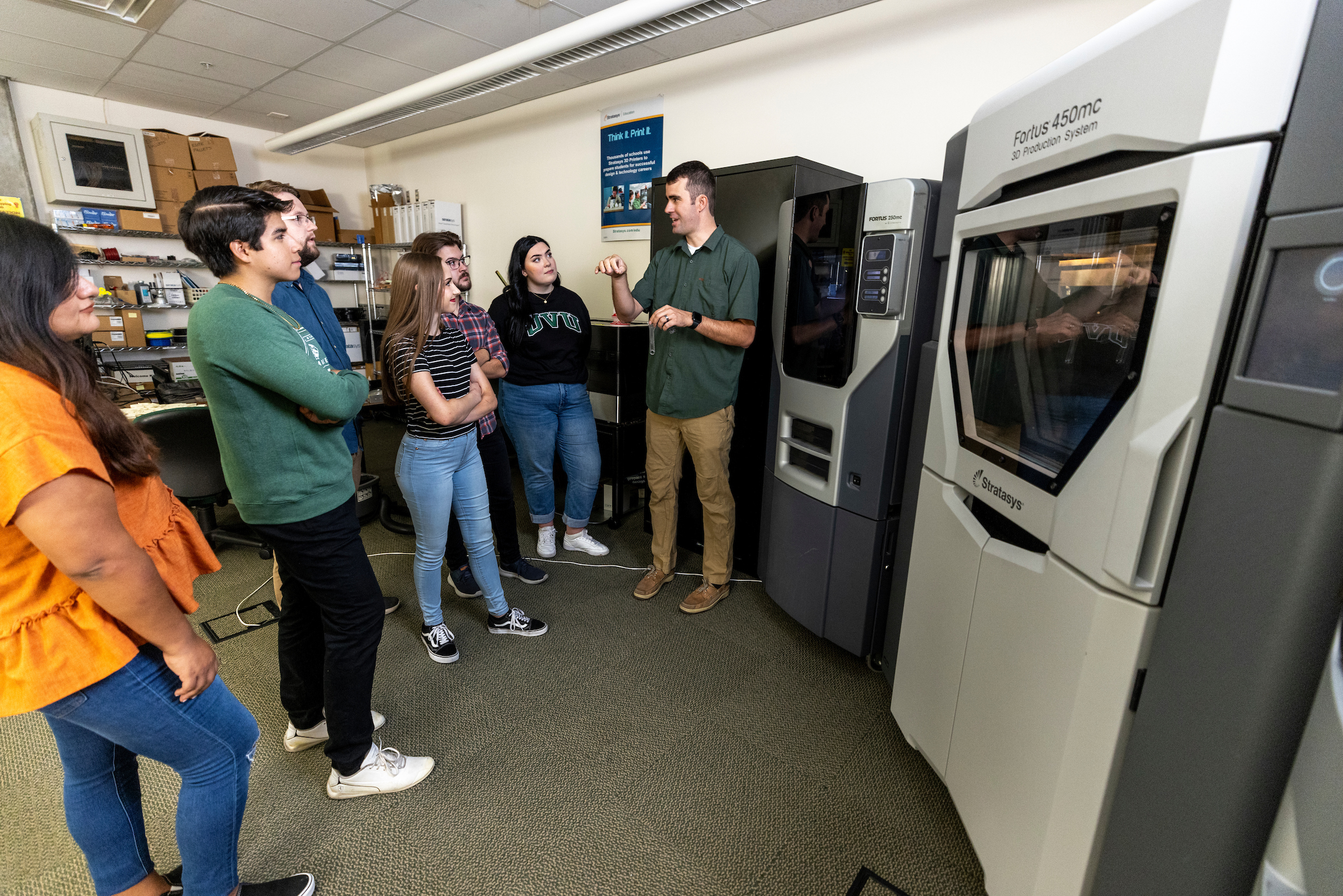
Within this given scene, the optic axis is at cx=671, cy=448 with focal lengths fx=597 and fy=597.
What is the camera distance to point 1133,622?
0.85m

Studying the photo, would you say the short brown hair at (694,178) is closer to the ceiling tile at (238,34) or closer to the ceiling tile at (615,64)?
the ceiling tile at (615,64)

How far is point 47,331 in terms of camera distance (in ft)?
2.75

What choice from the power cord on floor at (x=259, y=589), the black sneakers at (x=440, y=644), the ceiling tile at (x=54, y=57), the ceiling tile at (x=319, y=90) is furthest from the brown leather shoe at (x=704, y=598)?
the ceiling tile at (x=54, y=57)

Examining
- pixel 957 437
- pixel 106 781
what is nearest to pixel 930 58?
pixel 957 437

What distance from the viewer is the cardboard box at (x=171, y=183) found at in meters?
4.46

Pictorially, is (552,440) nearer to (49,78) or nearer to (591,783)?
(591,783)

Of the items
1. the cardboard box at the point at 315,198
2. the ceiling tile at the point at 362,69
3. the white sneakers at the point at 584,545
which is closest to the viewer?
the white sneakers at the point at 584,545

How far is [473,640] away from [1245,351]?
223 cm

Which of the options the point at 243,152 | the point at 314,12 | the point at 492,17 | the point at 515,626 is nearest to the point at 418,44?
the point at 314,12

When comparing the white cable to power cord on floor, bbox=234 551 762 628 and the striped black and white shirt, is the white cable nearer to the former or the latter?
power cord on floor, bbox=234 551 762 628

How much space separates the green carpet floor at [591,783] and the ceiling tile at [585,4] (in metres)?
2.79

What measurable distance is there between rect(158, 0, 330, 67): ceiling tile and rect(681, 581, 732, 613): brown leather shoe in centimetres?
353

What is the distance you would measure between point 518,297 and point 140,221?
3.82 meters

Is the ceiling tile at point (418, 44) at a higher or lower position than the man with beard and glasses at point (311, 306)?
higher
